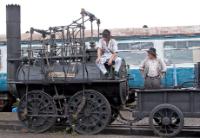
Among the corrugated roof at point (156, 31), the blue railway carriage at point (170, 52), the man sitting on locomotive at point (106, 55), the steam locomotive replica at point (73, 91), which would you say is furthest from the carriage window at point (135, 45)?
the man sitting on locomotive at point (106, 55)

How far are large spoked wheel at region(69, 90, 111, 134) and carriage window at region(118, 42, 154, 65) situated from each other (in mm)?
6488

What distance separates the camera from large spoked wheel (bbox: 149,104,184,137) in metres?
10.0

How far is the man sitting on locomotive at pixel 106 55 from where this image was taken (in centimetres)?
1059

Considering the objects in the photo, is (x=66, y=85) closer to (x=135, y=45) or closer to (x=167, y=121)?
(x=167, y=121)

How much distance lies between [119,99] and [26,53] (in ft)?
8.62

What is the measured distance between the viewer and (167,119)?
33.0 ft

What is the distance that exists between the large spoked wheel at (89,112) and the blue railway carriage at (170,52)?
236 inches

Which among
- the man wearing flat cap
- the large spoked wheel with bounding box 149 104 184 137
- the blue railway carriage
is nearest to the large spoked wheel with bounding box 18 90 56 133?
the man wearing flat cap

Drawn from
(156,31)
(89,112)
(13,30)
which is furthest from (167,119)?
(156,31)

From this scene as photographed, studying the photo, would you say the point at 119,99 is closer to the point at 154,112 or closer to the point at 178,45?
the point at 154,112

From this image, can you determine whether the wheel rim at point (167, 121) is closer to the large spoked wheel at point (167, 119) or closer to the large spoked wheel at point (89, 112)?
the large spoked wheel at point (167, 119)

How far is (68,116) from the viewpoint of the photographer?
10.9m

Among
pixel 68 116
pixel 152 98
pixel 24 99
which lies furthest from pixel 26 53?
pixel 152 98

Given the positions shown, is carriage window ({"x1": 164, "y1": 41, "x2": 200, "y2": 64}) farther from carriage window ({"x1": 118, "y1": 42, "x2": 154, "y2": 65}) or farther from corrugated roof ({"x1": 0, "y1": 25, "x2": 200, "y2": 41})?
carriage window ({"x1": 118, "y1": 42, "x2": 154, "y2": 65})
